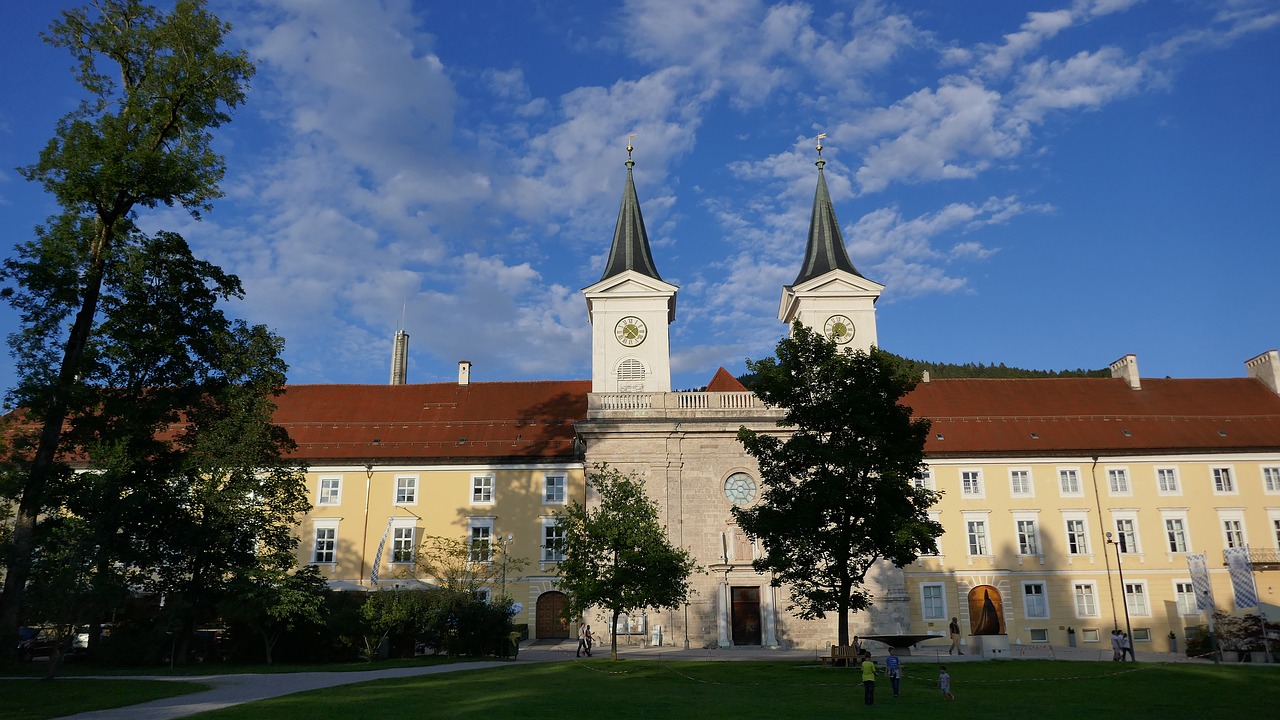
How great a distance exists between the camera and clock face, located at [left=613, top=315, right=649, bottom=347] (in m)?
41.2

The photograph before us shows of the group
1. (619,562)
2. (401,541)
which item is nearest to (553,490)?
(401,541)

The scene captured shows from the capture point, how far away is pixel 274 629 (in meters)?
29.0

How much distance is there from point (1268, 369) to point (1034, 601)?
20799mm

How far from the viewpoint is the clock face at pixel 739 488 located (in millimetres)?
38812

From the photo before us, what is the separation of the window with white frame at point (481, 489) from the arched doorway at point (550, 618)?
5.26m

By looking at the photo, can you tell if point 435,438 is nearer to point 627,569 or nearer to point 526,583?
point 526,583

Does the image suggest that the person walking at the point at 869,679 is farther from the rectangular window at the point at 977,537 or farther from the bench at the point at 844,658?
the rectangular window at the point at 977,537

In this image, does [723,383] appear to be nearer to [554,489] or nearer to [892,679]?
[554,489]

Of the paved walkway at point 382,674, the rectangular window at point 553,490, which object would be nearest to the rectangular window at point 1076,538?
the paved walkway at point 382,674

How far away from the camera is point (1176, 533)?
41.6 meters

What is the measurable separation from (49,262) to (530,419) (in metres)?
23.5

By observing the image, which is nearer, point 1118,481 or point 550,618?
point 550,618

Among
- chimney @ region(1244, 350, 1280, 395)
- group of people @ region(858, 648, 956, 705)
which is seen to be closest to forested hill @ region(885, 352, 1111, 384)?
chimney @ region(1244, 350, 1280, 395)

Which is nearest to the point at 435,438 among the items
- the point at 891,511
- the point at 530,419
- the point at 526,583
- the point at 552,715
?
the point at 530,419
